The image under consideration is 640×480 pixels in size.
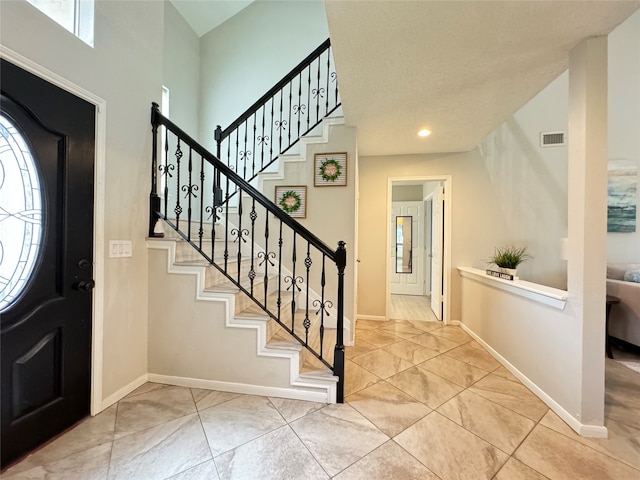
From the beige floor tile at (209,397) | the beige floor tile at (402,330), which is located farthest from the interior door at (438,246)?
the beige floor tile at (209,397)

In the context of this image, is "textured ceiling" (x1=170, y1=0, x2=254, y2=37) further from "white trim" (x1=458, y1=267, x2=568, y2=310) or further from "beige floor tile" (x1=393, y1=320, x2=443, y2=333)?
"beige floor tile" (x1=393, y1=320, x2=443, y2=333)

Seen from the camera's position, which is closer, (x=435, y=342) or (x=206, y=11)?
(x=435, y=342)

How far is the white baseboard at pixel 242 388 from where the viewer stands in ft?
5.77

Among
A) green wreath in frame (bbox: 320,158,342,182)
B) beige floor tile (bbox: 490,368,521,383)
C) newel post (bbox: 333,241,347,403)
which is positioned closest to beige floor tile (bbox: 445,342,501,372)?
beige floor tile (bbox: 490,368,521,383)

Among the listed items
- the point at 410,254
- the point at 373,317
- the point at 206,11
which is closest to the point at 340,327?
the point at 373,317

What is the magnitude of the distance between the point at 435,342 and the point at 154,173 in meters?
3.31

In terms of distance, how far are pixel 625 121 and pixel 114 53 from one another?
6.29 meters

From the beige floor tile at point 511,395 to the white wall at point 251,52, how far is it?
4.47m

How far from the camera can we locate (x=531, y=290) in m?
1.97

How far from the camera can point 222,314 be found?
1848 millimetres

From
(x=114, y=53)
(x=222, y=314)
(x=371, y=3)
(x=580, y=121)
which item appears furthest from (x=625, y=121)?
(x=114, y=53)

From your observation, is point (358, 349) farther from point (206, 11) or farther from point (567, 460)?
point (206, 11)

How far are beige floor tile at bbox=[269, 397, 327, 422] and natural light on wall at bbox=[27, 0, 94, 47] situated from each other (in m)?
2.59

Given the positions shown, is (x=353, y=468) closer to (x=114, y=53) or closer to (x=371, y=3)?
(x=371, y=3)
